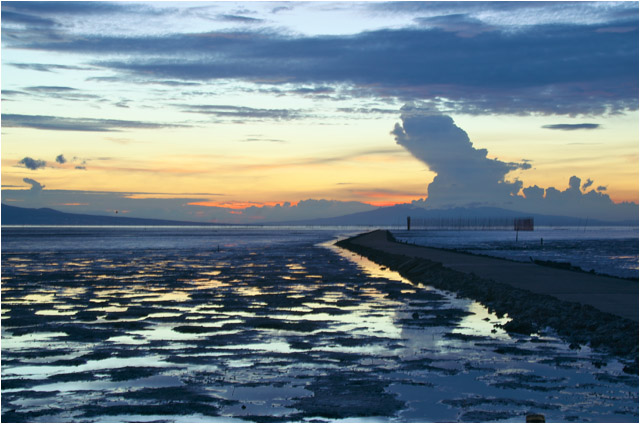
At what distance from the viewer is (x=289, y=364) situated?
12438 millimetres

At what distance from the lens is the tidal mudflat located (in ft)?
31.7

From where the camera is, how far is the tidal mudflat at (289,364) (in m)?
9.65

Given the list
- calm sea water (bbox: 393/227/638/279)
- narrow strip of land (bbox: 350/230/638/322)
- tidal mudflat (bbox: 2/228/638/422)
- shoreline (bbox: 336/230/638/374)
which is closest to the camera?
tidal mudflat (bbox: 2/228/638/422)

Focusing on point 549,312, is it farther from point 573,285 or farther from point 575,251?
point 575,251

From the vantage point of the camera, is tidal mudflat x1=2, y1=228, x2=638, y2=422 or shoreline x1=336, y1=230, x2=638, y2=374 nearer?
tidal mudflat x1=2, y1=228, x2=638, y2=422

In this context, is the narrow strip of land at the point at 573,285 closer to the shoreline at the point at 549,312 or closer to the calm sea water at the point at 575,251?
the shoreline at the point at 549,312

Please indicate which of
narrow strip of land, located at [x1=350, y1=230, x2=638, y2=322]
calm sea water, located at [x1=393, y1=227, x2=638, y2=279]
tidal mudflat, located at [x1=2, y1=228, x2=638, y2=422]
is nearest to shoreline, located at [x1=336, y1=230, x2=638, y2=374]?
narrow strip of land, located at [x1=350, y1=230, x2=638, y2=322]

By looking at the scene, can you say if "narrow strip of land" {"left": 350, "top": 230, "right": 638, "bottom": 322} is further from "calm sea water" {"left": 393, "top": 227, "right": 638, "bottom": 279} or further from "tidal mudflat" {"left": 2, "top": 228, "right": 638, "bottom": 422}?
"calm sea water" {"left": 393, "top": 227, "right": 638, "bottom": 279}

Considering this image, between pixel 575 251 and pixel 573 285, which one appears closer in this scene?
pixel 573 285

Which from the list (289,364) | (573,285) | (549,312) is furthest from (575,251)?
(289,364)

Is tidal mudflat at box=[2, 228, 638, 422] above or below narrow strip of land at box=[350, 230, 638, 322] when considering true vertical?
below

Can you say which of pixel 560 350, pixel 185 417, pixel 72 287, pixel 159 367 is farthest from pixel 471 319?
pixel 72 287

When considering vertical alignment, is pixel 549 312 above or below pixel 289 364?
above

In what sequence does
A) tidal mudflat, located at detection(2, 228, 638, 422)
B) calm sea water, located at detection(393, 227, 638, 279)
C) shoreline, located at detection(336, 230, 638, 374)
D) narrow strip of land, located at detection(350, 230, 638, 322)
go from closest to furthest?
tidal mudflat, located at detection(2, 228, 638, 422) → shoreline, located at detection(336, 230, 638, 374) → narrow strip of land, located at detection(350, 230, 638, 322) → calm sea water, located at detection(393, 227, 638, 279)
